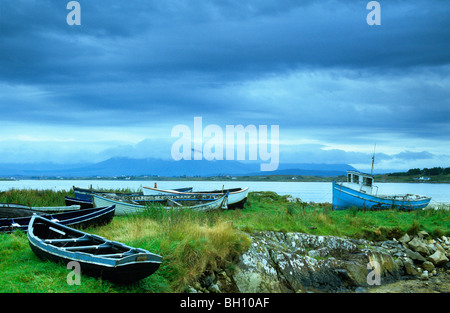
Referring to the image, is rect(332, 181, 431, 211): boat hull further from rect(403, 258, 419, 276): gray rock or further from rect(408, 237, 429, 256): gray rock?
rect(403, 258, 419, 276): gray rock

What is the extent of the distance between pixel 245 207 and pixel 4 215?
16.1 m

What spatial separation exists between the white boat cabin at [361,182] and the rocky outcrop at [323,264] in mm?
13391

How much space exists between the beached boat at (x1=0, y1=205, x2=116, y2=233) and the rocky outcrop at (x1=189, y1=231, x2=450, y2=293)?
5.71 meters

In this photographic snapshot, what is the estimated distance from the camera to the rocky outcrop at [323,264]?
11125 mm

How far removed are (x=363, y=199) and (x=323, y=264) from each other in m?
16.6

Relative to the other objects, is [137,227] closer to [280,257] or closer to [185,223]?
[185,223]

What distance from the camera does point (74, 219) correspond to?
1330cm

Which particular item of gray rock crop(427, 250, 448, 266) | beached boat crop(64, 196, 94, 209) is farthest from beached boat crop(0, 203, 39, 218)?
gray rock crop(427, 250, 448, 266)

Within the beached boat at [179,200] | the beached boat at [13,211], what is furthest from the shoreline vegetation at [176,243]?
the beached boat at [179,200]

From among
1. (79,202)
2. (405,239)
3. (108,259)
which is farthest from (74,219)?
(405,239)

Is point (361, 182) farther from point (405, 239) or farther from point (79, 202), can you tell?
point (79, 202)

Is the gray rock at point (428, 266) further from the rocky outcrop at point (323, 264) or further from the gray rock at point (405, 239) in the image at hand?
the gray rock at point (405, 239)

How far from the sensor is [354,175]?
101ft

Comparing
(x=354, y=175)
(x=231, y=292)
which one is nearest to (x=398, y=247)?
(x=231, y=292)
